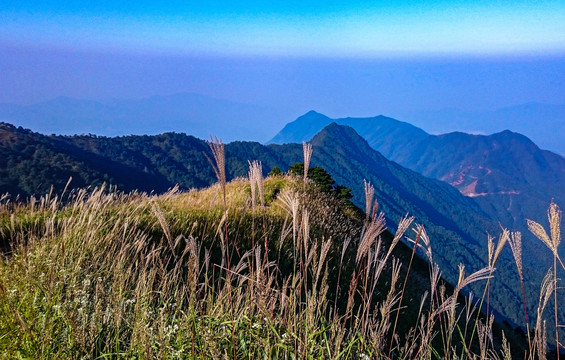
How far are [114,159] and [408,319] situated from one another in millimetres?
203496

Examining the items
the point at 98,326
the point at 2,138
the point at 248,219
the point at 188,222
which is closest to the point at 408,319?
the point at 248,219

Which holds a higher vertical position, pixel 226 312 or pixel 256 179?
pixel 256 179

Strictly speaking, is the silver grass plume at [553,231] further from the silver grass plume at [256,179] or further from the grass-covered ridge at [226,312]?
the silver grass plume at [256,179]

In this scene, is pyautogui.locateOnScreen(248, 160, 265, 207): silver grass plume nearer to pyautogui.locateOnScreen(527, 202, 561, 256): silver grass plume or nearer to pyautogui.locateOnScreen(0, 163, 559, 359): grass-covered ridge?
pyautogui.locateOnScreen(0, 163, 559, 359): grass-covered ridge

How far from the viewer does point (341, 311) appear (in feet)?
26.2

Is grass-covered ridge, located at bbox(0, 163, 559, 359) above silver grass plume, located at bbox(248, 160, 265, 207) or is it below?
below

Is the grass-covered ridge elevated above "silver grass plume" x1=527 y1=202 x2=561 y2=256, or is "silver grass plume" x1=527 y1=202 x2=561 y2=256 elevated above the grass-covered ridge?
"silver grass plume" x1=527 y1=202 x2=561 y2=256

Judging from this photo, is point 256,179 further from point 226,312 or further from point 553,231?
point 553,231

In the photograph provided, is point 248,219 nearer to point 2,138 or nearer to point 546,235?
point 546,235

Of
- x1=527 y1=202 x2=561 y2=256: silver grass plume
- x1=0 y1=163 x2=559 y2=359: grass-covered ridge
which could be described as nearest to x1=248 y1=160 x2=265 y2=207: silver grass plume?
x1=0 y1=163 x2=559 y2=359: grass-covered ridge

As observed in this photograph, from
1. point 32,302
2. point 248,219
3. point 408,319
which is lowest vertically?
point 408,319

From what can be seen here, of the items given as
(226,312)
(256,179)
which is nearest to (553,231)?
(256,179)

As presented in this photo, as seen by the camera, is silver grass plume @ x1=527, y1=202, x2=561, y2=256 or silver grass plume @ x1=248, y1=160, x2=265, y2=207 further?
silver grass plume @ x1=248, y1=160, x2=265, y2=207

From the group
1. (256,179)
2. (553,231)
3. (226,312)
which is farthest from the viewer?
(226,312)
